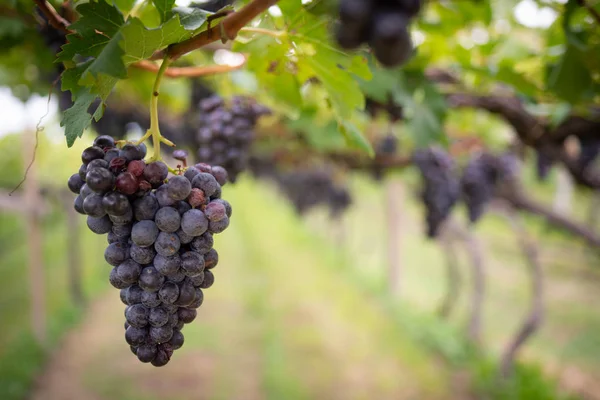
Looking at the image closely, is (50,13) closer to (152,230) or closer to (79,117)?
(79,117)

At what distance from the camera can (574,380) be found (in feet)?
17.1

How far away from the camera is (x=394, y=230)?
6.98 m

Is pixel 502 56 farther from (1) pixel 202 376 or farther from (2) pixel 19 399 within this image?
(2) pixel 19 399

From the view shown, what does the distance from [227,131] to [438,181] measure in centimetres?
152

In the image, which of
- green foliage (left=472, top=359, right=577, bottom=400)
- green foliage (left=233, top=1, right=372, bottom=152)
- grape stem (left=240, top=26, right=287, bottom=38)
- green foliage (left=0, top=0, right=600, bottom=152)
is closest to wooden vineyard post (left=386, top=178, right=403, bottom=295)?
green foliage (left=472, top=359, right=577, bottom=400)

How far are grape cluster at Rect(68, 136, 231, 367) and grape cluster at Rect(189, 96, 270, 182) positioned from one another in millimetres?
649

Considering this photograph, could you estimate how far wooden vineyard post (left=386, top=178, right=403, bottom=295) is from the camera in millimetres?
6809

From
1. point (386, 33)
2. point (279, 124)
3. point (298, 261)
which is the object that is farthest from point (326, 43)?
point (298, 261)

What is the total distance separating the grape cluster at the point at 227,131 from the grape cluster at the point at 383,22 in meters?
1.01

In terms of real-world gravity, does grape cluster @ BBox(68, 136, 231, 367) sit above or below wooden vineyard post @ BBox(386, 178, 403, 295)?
above

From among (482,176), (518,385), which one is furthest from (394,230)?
(482,176)

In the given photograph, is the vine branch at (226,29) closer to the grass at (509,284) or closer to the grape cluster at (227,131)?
the grape cluster at (227,131)

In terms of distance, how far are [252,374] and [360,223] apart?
10.0 metres

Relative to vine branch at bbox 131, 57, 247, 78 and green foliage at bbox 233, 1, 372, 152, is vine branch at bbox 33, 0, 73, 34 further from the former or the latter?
green foliage at bbox 233, 1, 372, 152
